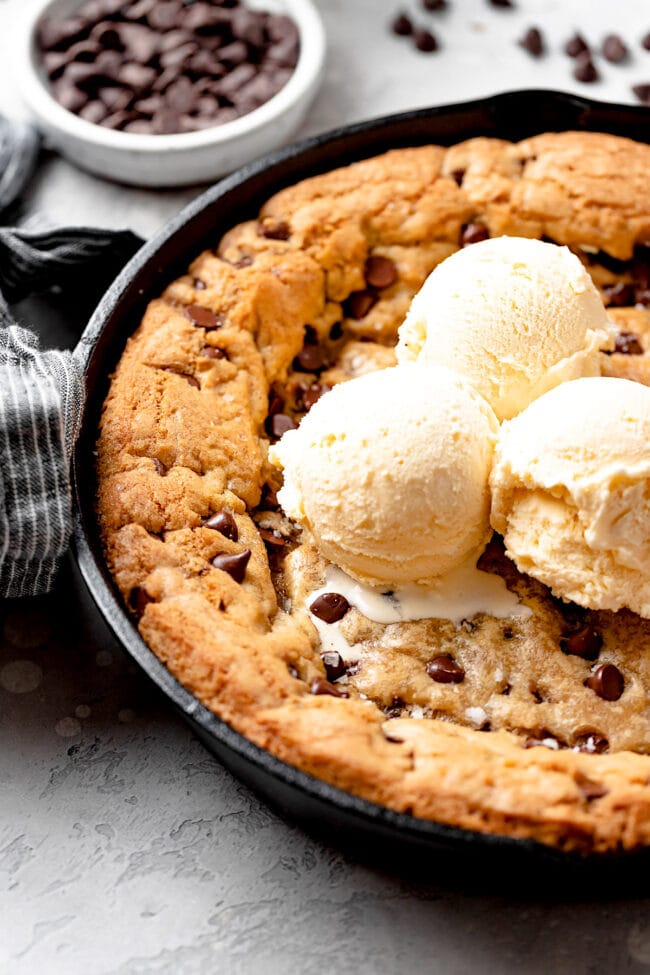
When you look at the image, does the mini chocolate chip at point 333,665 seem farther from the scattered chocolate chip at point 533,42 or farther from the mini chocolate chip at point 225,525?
the scattered chocolate chip at point 533,42

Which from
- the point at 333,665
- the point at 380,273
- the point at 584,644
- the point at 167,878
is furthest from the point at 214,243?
the point at 167,878

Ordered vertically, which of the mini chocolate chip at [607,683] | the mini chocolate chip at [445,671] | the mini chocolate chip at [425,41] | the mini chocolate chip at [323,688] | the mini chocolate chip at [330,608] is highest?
the mini chocolate chip at [425,41]

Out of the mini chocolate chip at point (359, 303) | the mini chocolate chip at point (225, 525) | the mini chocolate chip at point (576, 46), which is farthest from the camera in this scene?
the mini chocolate chip at point (576, 46)

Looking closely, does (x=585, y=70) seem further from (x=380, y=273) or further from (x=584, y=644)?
(x=584, y=644)

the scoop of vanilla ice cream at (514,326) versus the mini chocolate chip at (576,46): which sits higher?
the scoop of vanilla ice cream at (514,326)

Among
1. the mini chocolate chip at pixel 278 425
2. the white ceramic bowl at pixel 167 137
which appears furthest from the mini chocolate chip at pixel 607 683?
the white ceramic bowl at pixel 167 137

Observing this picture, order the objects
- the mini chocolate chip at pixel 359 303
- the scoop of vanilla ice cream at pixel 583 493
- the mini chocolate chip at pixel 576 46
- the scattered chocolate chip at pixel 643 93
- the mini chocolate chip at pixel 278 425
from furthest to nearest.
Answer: the mini chocolate chip at pixel 576 46 → the scattered chocolate chip at pixel 643 93 → the mini chocolate chip at pixel 359 303 → the mini chocolate chip at pixel 278 425 → the scoop of vanilla ice cream at pixel 583 493

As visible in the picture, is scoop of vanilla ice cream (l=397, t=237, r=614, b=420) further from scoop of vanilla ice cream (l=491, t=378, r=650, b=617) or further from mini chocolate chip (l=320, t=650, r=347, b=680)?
mini chocolate chip (l=320, t=650, r=347, b=680)
